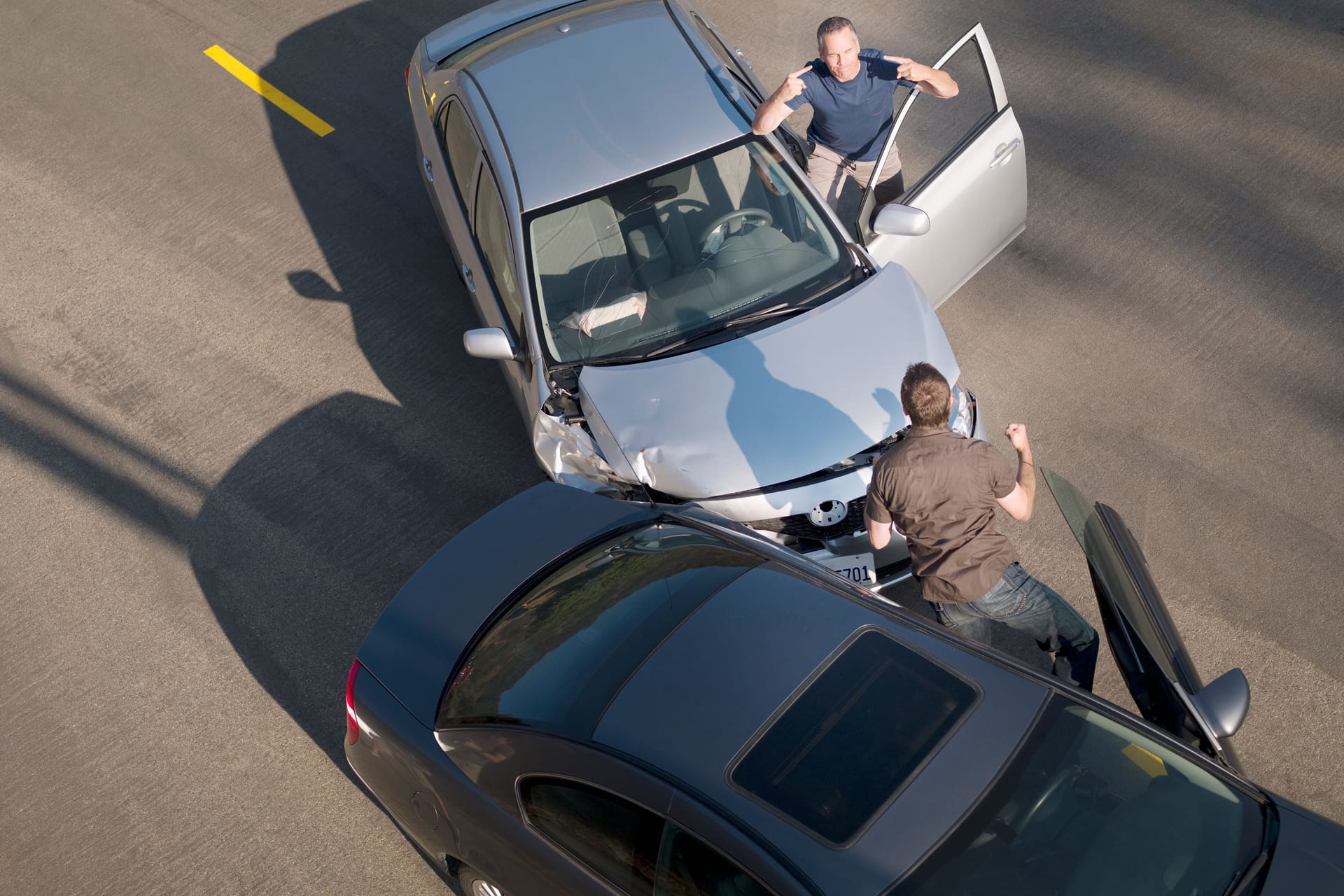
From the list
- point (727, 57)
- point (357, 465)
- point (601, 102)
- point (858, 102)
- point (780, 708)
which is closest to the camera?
point (780, 708)

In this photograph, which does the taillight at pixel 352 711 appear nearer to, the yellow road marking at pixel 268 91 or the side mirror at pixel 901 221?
the side mirror at pixel 901 221

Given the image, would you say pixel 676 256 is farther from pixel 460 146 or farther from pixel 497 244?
pixel 460 146

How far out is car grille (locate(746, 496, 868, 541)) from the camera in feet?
15.8

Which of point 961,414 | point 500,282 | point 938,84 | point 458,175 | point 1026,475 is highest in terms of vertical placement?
point 938,84

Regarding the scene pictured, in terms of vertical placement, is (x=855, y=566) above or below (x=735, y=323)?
below

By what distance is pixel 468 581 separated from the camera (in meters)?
4.70

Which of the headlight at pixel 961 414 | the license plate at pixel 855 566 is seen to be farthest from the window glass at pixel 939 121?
the license plate at pixel 855 566

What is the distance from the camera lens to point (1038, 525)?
573 cm

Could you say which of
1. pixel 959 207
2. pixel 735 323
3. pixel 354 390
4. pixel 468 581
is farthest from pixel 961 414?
pixel 354 390

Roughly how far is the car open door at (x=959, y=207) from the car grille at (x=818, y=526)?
5.03ft

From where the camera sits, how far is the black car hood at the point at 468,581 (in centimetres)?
440

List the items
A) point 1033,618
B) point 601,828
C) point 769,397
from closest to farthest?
1. point 601,828
2. point 1033,618
3. point 769,397

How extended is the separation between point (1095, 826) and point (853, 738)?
713mm

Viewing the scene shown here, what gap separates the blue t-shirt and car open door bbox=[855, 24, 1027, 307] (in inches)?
6.4
